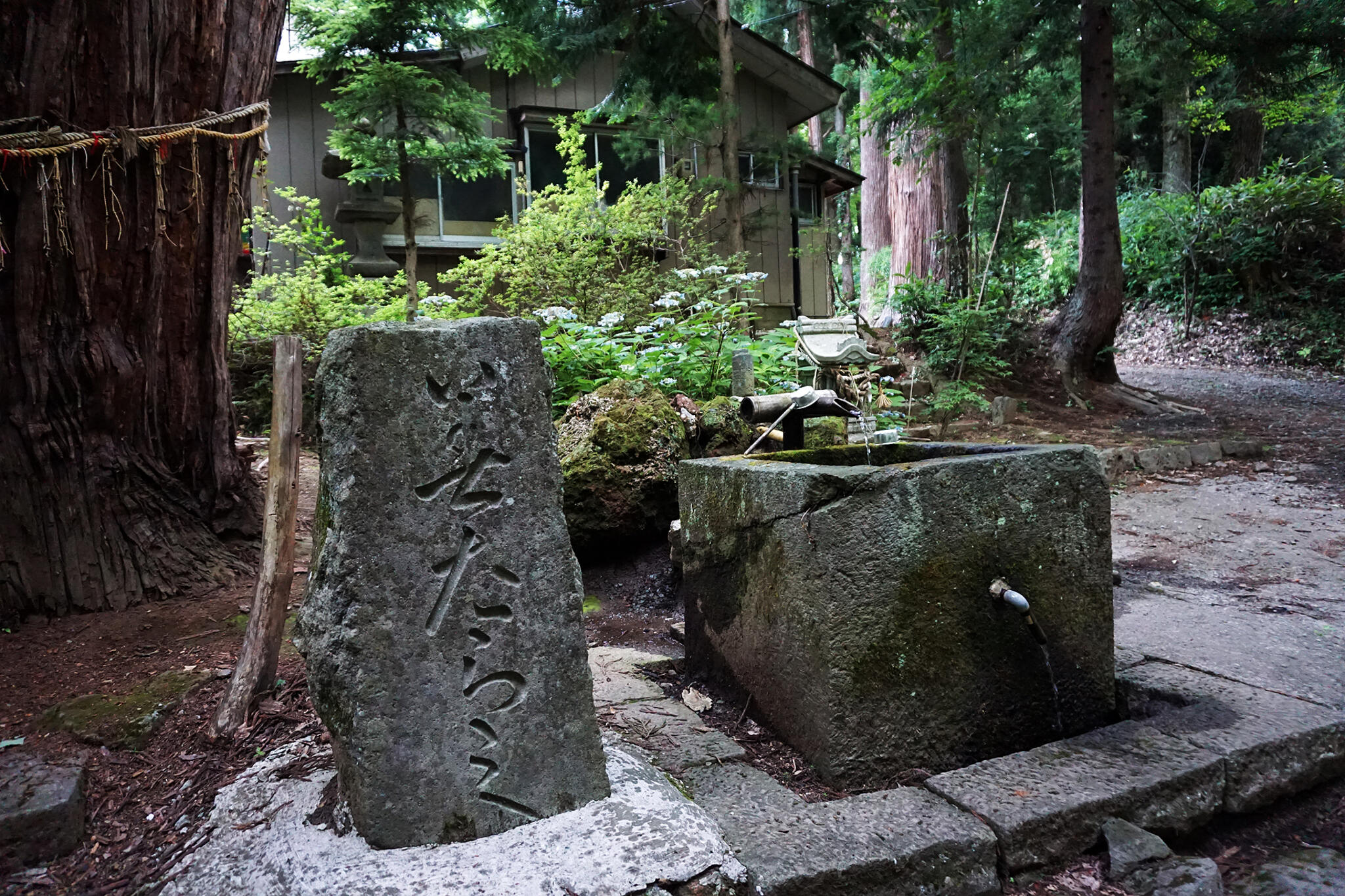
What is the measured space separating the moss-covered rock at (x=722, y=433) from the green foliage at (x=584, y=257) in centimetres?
264

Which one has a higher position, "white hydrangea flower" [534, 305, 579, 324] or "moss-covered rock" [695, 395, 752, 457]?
"white hydrangea flower" [534, 305, 579, 324]

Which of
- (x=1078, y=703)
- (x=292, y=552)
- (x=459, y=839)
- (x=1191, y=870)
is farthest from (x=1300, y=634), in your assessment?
(x=292, y=552)

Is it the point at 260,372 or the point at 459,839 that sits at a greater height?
the point at 260,372

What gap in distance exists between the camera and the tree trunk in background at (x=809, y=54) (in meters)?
15.7

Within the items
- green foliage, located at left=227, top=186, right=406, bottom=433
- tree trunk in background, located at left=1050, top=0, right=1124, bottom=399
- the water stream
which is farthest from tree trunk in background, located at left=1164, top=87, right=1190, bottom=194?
the water stream

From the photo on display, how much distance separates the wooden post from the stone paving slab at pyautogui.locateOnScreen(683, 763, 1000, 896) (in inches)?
63.1

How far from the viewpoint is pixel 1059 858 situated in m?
2.28

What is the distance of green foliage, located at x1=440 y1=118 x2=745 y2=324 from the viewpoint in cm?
875

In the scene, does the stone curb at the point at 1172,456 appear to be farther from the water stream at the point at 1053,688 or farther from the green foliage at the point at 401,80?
the green foliage at the point at 401,80

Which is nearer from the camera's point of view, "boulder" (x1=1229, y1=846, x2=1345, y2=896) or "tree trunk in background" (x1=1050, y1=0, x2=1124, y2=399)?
"boulder" (x1=1229, y1=846, x2=1345, y2=896)

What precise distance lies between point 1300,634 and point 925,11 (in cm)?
955

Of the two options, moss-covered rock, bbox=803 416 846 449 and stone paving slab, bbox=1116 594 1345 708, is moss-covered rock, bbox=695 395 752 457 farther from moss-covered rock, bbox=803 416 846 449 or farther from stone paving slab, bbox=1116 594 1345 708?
stone paving slab, bbox=1116 594 1345 708

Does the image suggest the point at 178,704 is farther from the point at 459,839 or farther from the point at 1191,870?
the point at 1191,870

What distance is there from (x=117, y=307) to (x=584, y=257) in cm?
574
